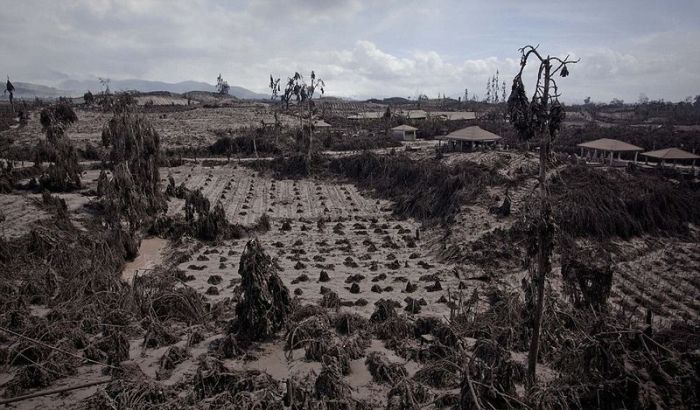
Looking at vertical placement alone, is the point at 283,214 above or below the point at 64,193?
below

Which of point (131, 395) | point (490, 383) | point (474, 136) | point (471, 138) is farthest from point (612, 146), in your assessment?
point (131, 395)

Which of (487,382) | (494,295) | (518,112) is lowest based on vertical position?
(494,295)

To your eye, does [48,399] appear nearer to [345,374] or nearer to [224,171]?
[345,374]

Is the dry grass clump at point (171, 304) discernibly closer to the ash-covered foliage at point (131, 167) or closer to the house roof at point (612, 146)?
the ash-covered foliage at point (131, 167)

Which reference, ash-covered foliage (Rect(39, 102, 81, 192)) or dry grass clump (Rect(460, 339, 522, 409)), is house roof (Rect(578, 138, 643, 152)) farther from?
ash-covered foliage (Rect(39, 102, 81, 192))

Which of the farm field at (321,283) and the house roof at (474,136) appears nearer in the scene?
the farm field at (321,283)

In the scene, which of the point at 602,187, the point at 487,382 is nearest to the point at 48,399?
the point at 487,382

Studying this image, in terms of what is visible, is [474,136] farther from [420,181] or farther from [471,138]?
[420,181]

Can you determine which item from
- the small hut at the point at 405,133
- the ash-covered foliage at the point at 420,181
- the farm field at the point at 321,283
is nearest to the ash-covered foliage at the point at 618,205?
the farm field at the point at 321,283

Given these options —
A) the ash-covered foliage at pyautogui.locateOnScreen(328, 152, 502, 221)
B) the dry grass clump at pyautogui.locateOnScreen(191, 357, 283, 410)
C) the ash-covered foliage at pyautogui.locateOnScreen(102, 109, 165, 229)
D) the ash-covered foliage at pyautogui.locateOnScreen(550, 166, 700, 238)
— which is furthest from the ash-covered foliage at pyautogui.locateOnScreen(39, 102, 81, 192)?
the ash-covered foliage at pyautogui.locateOnScreen(550, 166, 700, 238)
